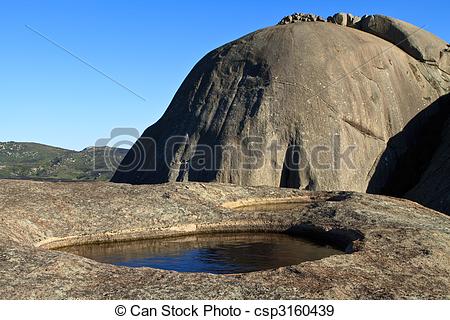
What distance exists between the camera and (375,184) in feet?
141

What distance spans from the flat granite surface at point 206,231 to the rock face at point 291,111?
1260 cm

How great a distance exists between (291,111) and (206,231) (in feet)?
78.0

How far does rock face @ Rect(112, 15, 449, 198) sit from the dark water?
1983cm

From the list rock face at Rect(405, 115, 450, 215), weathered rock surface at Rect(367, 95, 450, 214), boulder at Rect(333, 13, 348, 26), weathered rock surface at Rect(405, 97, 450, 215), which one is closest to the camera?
rock face at Rect(405, 115, 450, 215)

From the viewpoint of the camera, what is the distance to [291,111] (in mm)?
41844

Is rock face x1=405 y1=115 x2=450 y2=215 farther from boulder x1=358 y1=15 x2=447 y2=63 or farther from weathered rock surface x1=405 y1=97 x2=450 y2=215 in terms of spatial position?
boulder x1=358 y1=15 x2=447 y2=63

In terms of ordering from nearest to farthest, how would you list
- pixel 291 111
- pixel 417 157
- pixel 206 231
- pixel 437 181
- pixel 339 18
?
pixel 206 231, pixel 437 181, pixel 291 111, pixel 417 157, pixel 339 18

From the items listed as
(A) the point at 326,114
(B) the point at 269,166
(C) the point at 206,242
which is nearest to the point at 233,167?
(B) the point at 269,166

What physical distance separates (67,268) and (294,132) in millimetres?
31526

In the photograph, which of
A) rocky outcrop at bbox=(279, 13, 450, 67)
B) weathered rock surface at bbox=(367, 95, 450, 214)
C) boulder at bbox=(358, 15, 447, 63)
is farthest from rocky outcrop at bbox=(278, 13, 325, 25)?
weathered rock surface at bbox=(367, 95, 450, 214)

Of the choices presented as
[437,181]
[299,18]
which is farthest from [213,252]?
[299,18]

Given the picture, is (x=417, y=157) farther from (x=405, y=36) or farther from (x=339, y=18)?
(x=339, y=18)

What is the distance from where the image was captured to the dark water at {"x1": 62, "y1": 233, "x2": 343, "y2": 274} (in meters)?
15.1

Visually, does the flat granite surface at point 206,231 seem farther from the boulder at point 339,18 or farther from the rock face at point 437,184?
the boulder at point 339,18
